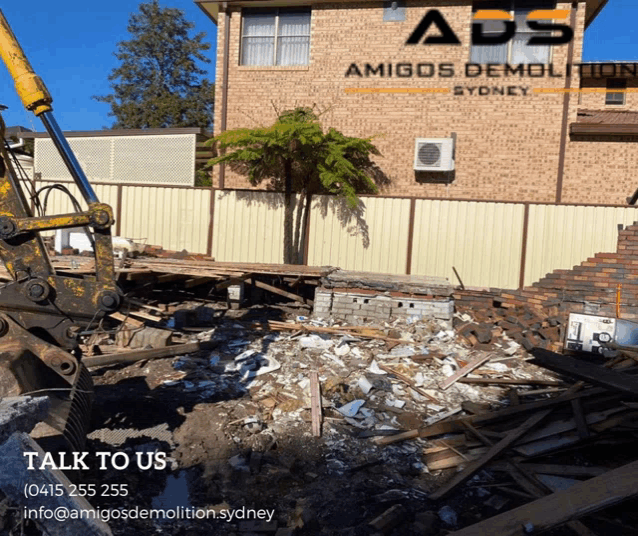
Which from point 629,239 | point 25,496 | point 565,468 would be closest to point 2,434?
point 25,496

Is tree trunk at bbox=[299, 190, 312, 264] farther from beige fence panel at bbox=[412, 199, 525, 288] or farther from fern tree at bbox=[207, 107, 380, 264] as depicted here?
beige fence panel at bbox=[412, 199, 525, 288]

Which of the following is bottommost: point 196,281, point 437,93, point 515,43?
point 196,281

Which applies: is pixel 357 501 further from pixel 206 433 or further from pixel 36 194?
pixel 36 194

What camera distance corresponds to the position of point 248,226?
44.9ft

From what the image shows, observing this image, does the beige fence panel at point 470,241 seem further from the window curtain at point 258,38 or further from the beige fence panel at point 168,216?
the window curtain at point 258,38

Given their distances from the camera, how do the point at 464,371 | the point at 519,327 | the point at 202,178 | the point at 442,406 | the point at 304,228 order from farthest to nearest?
the point at 202,178
the point at 304,228
the point at 519,327
the point at 464,371
the point at 442,406

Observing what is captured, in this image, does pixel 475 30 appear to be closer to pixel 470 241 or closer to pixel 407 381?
pixel 470 241

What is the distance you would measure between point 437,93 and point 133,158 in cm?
797

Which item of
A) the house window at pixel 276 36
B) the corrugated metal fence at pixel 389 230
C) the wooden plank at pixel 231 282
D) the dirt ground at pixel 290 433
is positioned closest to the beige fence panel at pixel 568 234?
the corrugated metal fence at pixel 389 230

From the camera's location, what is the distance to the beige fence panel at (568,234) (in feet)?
39.3

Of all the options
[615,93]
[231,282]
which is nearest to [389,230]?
[231,282]

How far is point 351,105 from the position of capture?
14867 millimetres

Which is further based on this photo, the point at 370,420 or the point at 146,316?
the point at 146,316

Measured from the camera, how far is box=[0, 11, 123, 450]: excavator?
486cm
